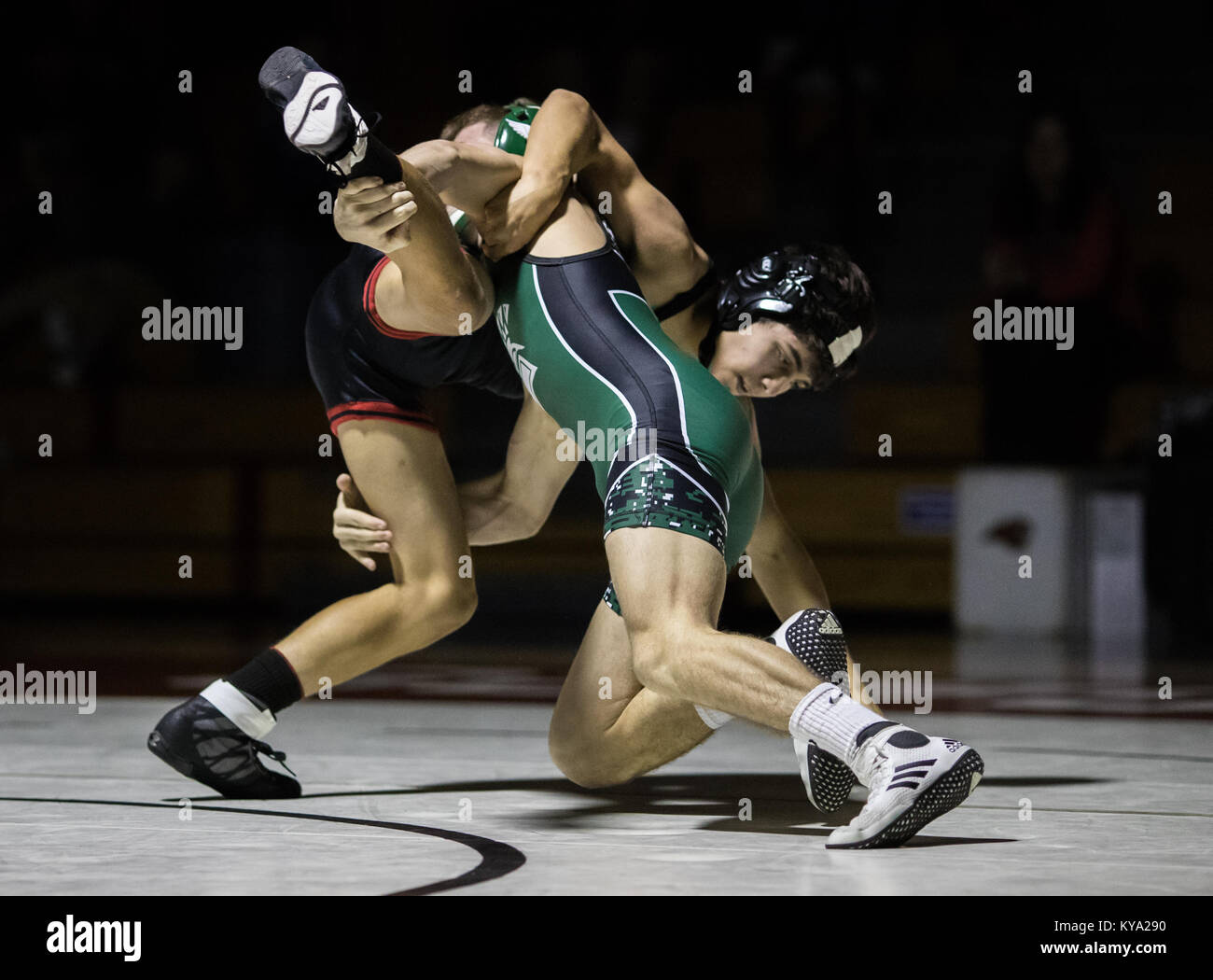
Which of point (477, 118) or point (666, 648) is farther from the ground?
point (477, 118)

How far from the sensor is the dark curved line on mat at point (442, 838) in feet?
6.86

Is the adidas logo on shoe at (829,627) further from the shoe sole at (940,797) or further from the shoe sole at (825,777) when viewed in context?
the shoe sole at (940,797)

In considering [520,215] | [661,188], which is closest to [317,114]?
[520,215]

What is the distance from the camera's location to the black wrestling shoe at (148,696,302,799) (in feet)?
9.32

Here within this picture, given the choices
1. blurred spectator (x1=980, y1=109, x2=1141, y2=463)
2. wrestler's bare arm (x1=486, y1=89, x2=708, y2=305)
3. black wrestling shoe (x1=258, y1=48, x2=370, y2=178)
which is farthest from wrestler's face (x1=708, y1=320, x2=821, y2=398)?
blurred spectator (x1=980, y1=109, x2=1141, y2=463)

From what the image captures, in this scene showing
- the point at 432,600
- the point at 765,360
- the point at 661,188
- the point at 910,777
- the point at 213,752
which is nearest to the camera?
the point at 910,777

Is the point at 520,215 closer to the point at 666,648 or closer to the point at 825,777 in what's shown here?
the point at 666,648

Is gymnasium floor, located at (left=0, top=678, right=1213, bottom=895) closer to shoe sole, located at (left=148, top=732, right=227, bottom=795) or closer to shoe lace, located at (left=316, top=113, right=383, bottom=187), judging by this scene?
shoe sole, located at (left=148, top=732, right=227, bottom=795)

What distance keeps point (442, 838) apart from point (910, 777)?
67 centimetres

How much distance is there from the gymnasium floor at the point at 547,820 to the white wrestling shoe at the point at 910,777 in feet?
0.17

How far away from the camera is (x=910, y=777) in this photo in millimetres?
2240

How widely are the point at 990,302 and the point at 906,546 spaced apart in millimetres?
1041

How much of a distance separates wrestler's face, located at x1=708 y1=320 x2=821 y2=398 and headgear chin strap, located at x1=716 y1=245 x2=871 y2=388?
2 cm

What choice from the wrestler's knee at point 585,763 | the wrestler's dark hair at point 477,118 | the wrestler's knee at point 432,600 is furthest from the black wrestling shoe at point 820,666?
the wrestler's dark hair at point 477,118
